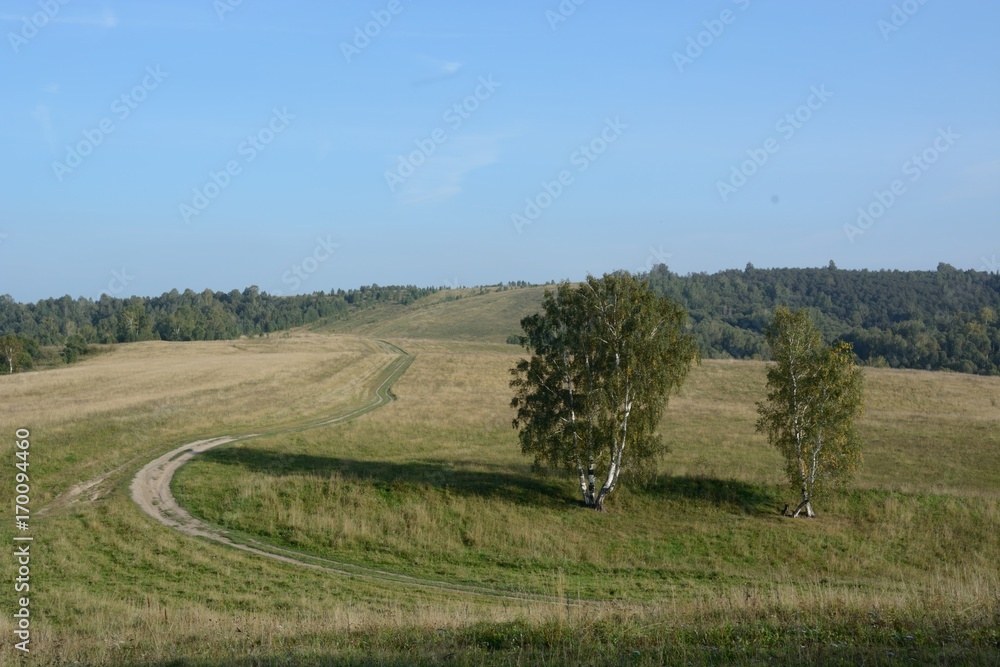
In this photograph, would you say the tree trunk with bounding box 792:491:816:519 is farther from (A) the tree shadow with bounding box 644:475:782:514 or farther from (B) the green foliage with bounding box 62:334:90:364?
(B) the green foliage with bounding box 62:334:90:364

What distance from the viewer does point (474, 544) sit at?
29547 mm

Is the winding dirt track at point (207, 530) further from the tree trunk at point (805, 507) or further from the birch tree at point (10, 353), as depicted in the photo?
the birch tree at point (10, 353)

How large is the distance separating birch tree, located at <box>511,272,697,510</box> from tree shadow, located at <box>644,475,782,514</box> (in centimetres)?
255

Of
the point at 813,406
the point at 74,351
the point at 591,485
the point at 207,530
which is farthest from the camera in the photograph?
the point at 74,351

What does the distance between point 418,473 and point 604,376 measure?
35.4ft

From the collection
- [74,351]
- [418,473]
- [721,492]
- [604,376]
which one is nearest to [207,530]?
[418,473]

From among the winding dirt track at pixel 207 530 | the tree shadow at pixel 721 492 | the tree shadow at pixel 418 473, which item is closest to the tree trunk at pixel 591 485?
the tree shadow at pixel 418 473

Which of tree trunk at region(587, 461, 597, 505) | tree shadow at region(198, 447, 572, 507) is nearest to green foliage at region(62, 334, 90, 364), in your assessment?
tree shadow at region(198, 447, 572, 507)

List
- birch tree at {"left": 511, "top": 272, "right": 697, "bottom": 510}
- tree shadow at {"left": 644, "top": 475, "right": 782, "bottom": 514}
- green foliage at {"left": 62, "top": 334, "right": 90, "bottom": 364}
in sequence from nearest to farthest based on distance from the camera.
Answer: birch tree at {"left": 511, "top": 272, "right": 697, "bottom": 510} → tree shadow at {"left": 644, "top": 475, "right": 782, "bottom": 514} → green foliage at {"left": 62, "top": 334, "right": 90, "bottom": 364}

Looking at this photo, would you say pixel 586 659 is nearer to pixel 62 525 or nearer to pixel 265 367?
pixel 62 525

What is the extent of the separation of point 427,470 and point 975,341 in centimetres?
15285

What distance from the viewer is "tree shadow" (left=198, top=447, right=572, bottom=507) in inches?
1405

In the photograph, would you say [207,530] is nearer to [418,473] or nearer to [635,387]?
[418,473]

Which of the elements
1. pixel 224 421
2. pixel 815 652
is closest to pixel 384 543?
pixel 815 652
